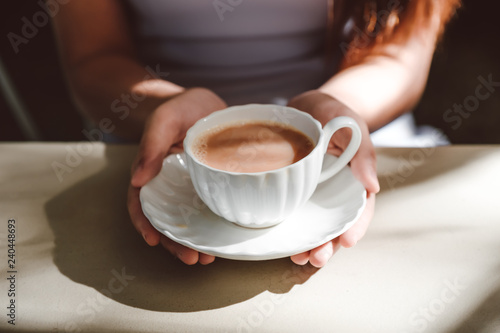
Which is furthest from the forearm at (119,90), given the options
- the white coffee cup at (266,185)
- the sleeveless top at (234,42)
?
the white coffee cup at (266,185)

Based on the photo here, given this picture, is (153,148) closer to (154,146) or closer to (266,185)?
(154,146)

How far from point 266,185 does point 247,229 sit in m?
0.09

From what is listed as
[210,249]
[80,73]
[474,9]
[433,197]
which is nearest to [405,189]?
[433,197]

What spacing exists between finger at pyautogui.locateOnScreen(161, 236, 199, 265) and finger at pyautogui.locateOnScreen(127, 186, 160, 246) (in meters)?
0.02

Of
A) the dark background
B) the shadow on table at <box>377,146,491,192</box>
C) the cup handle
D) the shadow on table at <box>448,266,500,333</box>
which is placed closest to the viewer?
the shadow on table at <box>448,266,500,333</box>

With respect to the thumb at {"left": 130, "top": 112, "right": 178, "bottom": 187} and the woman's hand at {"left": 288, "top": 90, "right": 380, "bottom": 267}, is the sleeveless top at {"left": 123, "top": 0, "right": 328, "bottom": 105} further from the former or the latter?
the thumb at {"left": 130, "top": 112, "right": 178, "bottom": 187}

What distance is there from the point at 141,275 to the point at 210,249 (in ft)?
0.41

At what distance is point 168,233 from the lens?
0.59m

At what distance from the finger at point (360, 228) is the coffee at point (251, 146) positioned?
13 centimetres

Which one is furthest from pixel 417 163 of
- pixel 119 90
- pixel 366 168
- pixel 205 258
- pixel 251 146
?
pixel 119 90

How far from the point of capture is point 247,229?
639 mm

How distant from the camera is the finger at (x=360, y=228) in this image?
0.62 meters

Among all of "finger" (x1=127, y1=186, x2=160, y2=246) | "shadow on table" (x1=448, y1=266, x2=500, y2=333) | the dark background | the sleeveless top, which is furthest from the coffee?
the dark background

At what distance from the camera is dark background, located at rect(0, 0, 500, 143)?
2000mm
